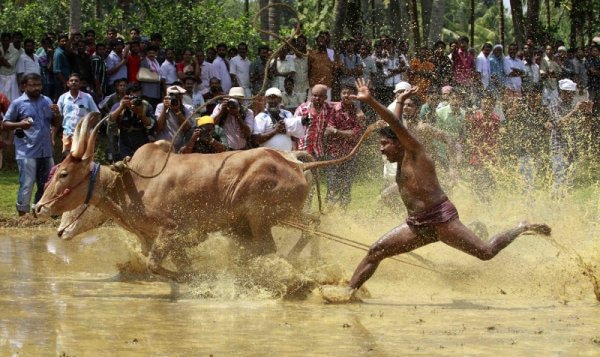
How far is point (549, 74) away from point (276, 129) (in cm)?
892

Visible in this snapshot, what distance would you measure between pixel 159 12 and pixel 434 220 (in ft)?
50.9

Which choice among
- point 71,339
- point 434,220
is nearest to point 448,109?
point 434,220

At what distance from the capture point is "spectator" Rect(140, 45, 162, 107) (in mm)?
18062

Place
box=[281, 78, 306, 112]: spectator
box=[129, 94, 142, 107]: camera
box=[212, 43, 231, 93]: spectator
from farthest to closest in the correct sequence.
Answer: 1. box=[212, 43, 231, 93]: spectator
2. box=[281, 78, 306, 112]: spectator
3. box=[129, 94, 142, 107]: camera

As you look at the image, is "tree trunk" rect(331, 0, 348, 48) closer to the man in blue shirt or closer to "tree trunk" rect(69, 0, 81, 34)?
"tree trunk" rect(69, 0, 81, 34)

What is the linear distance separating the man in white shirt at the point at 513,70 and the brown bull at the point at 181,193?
1090cm

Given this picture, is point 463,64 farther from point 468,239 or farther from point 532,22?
point 468,239

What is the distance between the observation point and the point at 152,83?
18.1 metres

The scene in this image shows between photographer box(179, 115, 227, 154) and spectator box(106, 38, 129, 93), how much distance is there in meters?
5.48

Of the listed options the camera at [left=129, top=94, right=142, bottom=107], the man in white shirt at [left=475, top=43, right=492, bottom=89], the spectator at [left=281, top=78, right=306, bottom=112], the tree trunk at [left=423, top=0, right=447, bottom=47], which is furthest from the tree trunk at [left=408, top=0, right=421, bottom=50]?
the camera at [left=129, top=94, right=142, bottom=107]

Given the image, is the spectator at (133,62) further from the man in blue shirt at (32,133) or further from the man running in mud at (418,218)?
the man running in mud at (418,218)

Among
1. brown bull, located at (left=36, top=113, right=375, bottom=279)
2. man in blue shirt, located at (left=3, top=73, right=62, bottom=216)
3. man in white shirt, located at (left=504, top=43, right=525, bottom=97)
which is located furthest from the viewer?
man in white shirt, located at (left=504, top=43, right=525, bottom=97)

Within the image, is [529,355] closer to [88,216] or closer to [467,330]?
[467,330]

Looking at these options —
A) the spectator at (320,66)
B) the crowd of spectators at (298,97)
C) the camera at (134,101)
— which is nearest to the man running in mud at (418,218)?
the crowd of spectators at (298,97)
